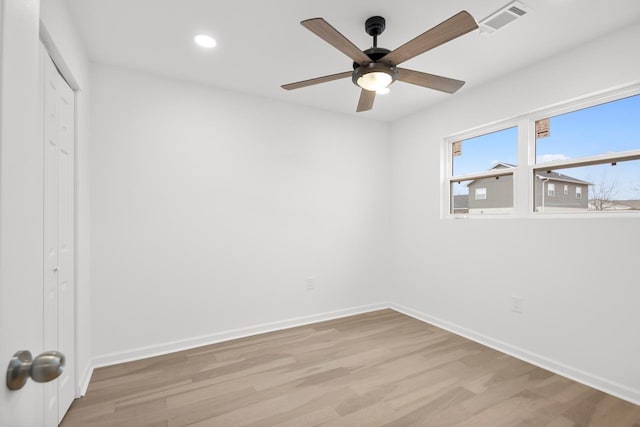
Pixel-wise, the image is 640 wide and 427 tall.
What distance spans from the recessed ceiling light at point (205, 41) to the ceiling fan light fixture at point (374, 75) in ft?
Answer: 3.83

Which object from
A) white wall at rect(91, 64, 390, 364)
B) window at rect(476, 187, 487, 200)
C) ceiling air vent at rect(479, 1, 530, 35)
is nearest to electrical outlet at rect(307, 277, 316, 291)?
white wall at rect(91, 64, 390, 364)

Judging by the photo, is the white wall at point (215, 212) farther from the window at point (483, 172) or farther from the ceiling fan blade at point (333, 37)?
the ceiling fan blade at point (333, 37)

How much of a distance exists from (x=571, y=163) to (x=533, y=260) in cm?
Answer: 86

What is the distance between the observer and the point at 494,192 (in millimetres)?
3189

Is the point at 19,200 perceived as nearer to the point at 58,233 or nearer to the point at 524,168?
the point at 58,233

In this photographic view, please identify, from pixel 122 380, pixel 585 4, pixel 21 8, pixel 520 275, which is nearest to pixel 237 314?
pixel 122 380

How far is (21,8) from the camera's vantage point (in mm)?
607

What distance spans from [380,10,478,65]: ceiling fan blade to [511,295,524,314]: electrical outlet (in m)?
2.34

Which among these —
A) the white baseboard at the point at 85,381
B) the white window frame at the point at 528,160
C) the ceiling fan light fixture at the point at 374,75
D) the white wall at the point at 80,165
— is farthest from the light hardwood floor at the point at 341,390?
the ceiling fan light fixture at the point at 374,75

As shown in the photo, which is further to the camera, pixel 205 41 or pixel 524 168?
pixel 524 168

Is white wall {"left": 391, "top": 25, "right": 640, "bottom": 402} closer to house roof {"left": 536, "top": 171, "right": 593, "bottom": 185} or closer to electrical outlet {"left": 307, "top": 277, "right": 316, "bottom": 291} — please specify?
house roof {"left": 536, "top": 171, "right": 593, "bottom": 185}

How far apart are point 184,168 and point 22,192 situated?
253 centimetres

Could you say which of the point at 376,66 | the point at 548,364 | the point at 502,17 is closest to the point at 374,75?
the point at 376,66

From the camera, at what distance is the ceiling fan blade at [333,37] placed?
1.51 m
